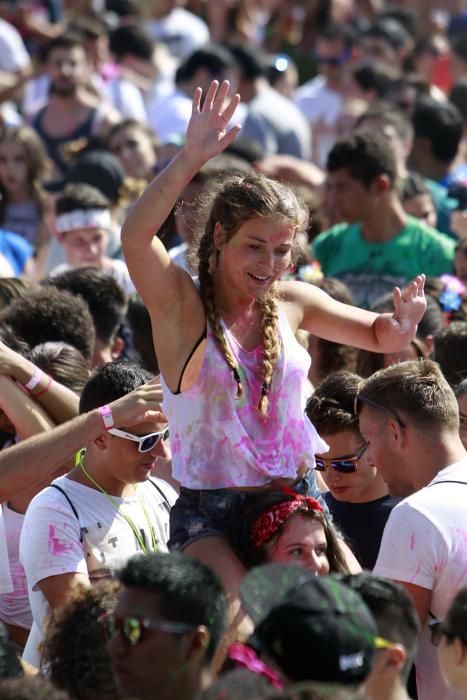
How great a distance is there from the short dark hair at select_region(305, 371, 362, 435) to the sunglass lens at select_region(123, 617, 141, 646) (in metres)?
2.01

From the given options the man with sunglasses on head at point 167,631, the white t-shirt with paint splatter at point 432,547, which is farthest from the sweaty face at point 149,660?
the white t-shirt with paint splatter at point 432,547

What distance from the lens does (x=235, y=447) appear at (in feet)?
12.9

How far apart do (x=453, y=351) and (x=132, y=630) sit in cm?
280

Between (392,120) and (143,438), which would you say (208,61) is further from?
(143,438)

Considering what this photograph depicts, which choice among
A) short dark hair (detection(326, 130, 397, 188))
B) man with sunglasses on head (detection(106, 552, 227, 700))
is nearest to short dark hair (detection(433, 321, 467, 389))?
short dark hair (detection(326, 130, 397, 188))

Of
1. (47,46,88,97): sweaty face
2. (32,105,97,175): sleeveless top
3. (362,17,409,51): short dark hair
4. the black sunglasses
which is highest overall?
(362,17,409,51): short dark hair

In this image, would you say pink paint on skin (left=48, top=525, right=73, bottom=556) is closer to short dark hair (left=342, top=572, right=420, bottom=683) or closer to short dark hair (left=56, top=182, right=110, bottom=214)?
short dark hair (left=342, top=572, right=420, bottom=683)

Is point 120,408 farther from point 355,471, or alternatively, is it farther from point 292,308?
point 355,471

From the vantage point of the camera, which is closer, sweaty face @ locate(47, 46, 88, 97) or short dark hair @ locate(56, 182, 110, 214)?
short dark hair @ locate(56, 182, 110, 214)

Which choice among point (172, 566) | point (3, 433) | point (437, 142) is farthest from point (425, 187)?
point (172, 566)

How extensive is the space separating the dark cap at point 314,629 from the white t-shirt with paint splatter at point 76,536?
135 centimetres

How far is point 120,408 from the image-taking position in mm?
4293

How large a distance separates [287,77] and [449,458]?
28.6 ft

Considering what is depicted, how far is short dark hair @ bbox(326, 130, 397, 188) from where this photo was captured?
7.46m
